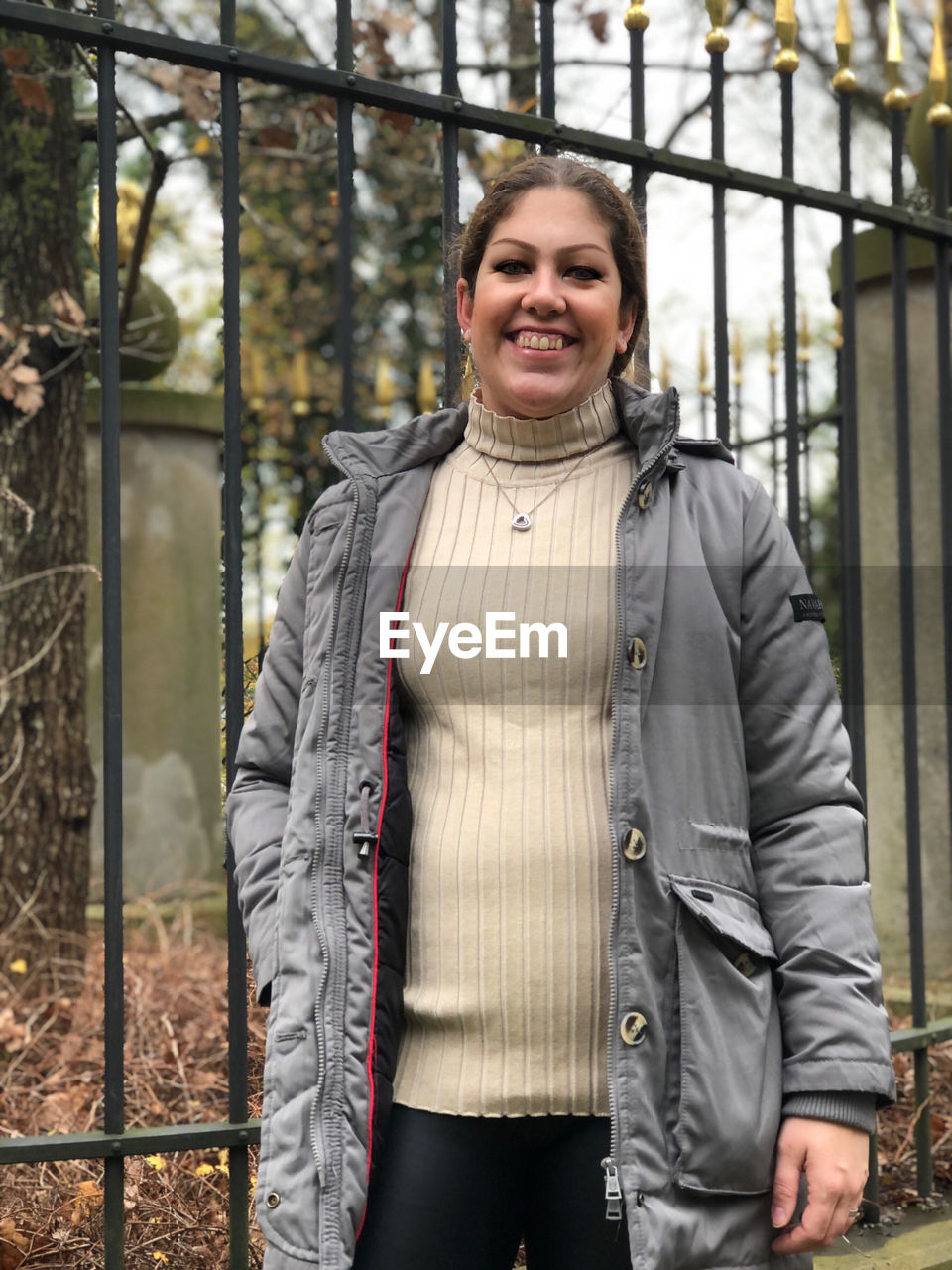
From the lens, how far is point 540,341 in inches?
71.1

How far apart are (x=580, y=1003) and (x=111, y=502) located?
113 centimetres

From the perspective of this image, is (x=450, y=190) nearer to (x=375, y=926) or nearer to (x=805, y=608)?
(x=805, y=608)

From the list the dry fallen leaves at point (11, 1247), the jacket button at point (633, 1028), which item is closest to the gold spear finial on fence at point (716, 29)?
the jacket button at point (633, 1028)

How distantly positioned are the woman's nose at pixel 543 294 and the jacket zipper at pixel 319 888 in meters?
0.34

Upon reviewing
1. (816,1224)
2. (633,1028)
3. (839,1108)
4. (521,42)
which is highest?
(521,42)

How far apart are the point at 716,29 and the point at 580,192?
41.4 inches

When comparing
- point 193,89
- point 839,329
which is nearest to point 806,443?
point 839,329

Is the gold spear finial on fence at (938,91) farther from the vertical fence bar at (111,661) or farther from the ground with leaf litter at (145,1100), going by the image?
the ground with leaf litter at (145,1100)

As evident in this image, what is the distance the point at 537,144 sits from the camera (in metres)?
2.56

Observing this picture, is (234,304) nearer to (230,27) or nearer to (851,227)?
(230,27)

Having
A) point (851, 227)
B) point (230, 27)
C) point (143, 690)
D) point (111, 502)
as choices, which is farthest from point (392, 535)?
point (143, 690)

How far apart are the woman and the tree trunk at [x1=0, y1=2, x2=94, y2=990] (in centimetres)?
277

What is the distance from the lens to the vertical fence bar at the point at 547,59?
2.51 m

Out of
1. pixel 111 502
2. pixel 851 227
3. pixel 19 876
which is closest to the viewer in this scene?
pixel 111 502
